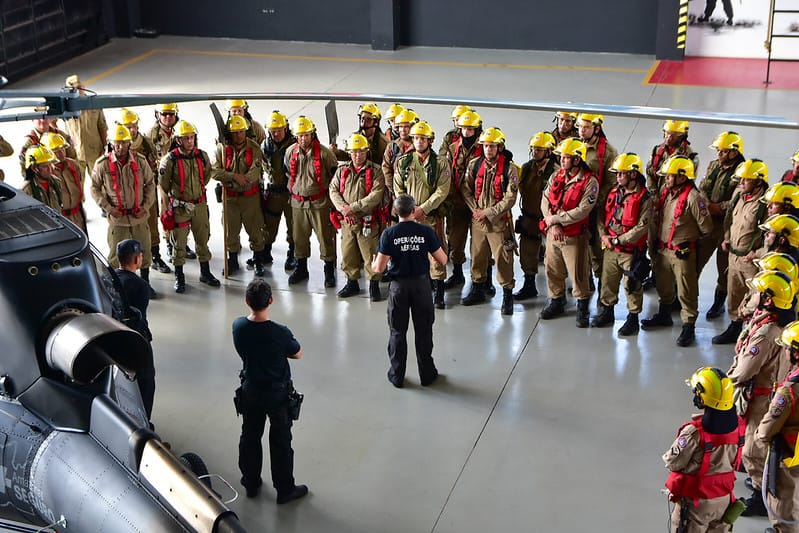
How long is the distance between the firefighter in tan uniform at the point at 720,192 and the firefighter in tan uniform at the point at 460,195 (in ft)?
7.68

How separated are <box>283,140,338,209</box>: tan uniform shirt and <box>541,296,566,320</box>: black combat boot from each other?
2713mm

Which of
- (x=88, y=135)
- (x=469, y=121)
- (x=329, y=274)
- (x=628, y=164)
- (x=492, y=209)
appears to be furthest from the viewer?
(x=88, y=135)

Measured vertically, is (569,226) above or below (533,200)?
below

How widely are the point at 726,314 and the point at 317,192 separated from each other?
455cm

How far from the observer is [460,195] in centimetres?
A: 1064

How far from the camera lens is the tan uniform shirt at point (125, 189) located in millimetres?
10438

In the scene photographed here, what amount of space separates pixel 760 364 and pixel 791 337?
1.98 feet

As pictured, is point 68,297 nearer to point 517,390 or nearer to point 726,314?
point 517,390

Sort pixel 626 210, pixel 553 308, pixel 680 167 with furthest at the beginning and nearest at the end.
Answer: pixel 553 308 < pixel 626 210 < pixel 680 167

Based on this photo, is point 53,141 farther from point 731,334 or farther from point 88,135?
point 731,334

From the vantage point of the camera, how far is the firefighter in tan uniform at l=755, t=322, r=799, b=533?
652 cm

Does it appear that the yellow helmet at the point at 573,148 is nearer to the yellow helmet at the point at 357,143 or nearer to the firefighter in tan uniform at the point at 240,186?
the yellow helmet at the point at 357,143

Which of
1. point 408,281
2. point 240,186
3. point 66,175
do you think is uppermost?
point 66,175

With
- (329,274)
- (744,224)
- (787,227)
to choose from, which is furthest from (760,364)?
(329,274)
